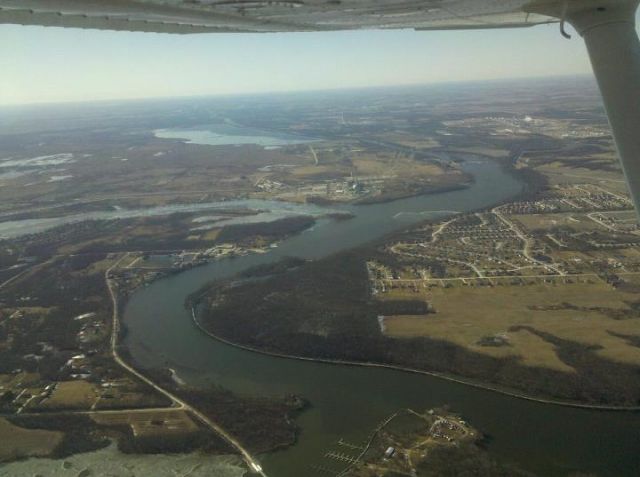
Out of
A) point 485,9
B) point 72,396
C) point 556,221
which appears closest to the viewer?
point 485,9

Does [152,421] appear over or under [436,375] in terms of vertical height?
under

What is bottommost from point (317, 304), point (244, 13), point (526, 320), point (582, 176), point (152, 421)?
point (152, 421)

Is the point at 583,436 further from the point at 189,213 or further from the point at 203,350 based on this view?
the point at 189,213

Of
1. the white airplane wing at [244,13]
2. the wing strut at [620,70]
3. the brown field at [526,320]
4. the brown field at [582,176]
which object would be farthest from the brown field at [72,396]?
the brown field at [582,176]

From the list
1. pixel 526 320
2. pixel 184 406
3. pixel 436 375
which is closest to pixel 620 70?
pixel 436 375

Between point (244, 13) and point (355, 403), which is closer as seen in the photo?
point (244, 13)

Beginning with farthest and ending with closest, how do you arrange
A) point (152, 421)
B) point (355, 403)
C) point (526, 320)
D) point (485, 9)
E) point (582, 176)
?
point (582, 176)
point (526, 320)
point (355, 403)
point (152, 421)
point (485, 9)

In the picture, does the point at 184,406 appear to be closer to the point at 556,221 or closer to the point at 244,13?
the point at 244,13
